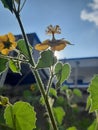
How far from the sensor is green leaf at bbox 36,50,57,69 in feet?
2.14

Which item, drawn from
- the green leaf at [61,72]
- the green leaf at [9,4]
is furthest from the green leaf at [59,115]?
the green leaf at [9,4]

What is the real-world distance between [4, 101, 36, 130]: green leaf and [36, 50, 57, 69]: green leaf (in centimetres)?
9

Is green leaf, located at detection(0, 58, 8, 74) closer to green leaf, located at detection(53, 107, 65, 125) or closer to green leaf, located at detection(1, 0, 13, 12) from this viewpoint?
green leaf, located at detection(1, 0, 13, 12)

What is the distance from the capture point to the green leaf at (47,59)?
2.14ft

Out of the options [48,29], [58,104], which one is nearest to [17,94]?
[58,104]

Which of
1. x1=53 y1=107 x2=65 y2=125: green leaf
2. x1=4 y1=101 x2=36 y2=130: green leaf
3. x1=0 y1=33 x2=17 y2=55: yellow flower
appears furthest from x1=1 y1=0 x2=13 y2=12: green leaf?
x1=53 y1=107 x2=65 y2=125: green leaf

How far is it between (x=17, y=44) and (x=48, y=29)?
0.08 metres

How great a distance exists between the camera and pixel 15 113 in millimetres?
676

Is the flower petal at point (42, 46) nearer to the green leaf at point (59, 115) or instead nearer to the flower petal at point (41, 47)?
the flower petal at point (41, 47)

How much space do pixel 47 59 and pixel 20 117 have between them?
0.12 metres

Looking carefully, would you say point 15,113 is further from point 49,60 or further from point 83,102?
point 83,102

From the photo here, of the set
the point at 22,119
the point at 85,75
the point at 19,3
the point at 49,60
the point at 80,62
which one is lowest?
the point at 85,75

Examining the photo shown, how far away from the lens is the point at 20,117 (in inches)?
26.5

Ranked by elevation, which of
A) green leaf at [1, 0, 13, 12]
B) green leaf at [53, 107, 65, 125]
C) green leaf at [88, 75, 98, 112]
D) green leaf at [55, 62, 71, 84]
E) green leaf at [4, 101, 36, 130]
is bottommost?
green leaf at [53, 107, 65, 125]
